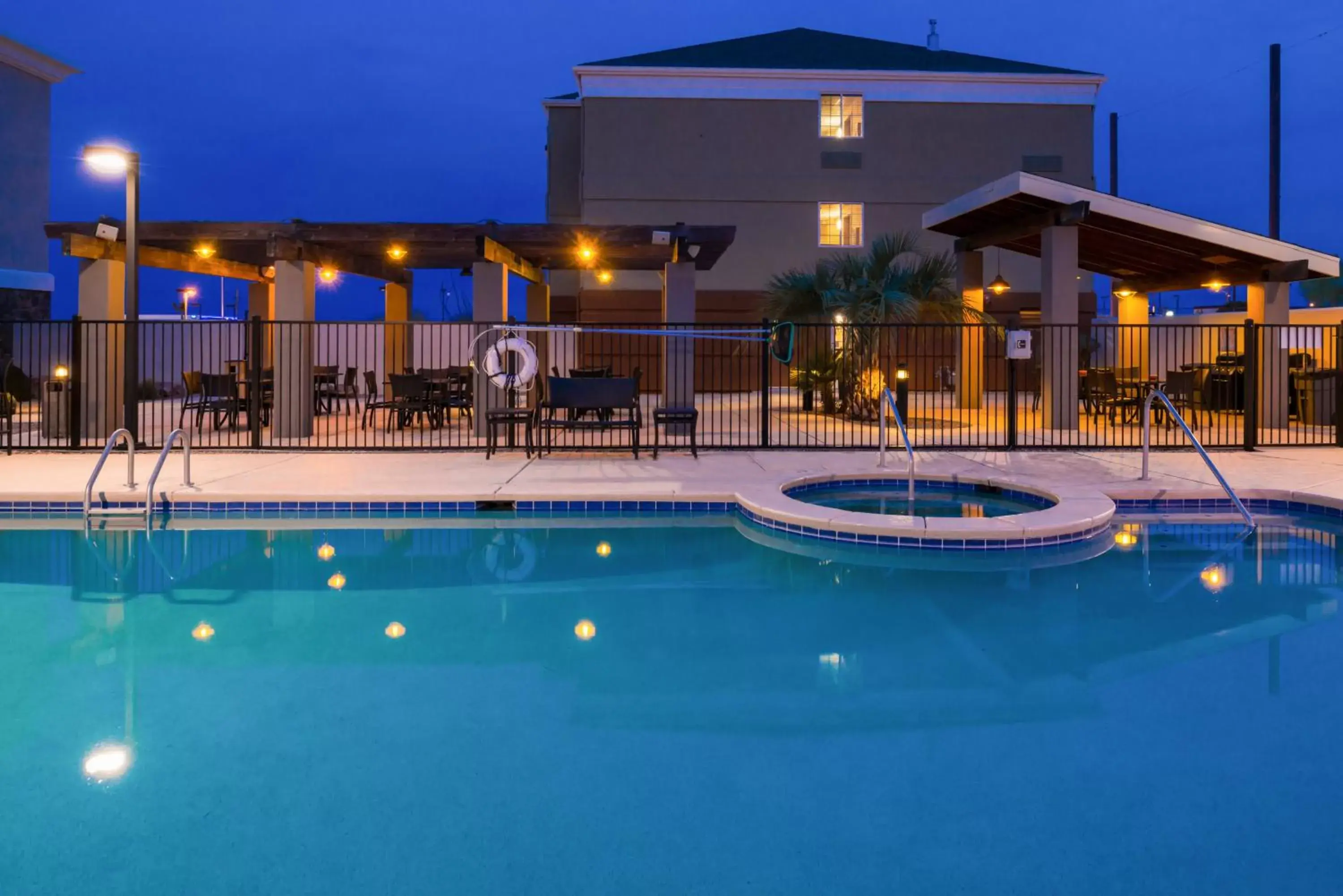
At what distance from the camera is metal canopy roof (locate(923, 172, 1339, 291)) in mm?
14586

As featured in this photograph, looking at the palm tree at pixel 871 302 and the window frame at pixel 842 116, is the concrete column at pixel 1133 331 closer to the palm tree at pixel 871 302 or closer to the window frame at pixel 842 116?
the palm tree at pixel 871 302

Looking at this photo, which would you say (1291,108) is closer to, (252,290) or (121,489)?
(252,290)

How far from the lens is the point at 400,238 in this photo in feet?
45.9

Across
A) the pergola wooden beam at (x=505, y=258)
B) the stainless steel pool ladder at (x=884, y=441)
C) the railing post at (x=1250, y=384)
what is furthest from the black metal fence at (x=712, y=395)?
the stainless steel pool ladder at (x=884, y=441)

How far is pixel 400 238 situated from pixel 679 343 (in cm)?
409

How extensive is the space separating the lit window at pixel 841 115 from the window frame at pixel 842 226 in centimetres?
186

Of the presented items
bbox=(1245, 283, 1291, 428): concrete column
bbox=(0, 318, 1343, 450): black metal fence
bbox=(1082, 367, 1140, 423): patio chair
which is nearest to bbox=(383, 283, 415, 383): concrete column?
bbox=(0, 318, 1343, 450): black metal fence

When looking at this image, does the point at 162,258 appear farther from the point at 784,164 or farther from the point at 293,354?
the point at 784,164

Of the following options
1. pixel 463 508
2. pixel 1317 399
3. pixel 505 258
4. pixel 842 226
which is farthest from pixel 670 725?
pixel 842 226

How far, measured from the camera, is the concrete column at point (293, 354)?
44.6ft

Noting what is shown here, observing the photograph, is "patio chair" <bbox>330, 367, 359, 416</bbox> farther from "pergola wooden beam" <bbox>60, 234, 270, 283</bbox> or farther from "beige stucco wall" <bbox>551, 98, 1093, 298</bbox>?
"beige stucco wall" <bbox>551, 98, 1093, 298</bbox>

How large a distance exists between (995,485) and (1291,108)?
364 ft

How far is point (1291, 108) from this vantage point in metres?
98.8

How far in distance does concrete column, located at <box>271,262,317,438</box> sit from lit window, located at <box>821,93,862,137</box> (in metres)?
17.6
